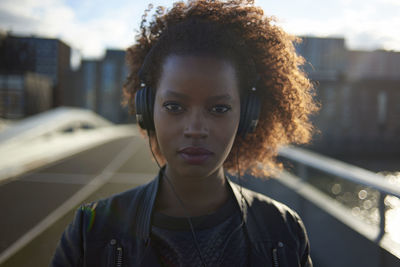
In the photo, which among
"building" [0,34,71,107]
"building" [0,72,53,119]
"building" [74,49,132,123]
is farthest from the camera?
"building" [74,49,132,123]

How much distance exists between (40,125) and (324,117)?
36.9 meters

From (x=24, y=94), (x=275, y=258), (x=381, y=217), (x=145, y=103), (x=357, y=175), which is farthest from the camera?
(x=24, y=94)

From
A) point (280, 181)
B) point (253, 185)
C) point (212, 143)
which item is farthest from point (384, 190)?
point (253, 185)

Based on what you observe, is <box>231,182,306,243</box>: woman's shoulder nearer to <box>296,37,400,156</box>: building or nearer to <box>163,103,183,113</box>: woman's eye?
<box>163,103,183,113</box>: woman's eye

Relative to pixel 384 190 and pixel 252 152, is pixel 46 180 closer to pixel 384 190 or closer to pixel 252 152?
pixel 252 152

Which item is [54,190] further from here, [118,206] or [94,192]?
[118,206]

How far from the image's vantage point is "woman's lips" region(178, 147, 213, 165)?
1.14m

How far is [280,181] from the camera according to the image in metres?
3.82

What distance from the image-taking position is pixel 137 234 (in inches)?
47.1

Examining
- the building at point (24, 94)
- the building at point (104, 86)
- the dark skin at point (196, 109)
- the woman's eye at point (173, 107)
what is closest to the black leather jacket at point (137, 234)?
the dark skin at point (196, 109)

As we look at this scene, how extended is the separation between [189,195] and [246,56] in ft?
2.14

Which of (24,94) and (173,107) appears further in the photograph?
(24,94)

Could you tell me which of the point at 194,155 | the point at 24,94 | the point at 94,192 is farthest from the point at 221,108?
the point at 24,94

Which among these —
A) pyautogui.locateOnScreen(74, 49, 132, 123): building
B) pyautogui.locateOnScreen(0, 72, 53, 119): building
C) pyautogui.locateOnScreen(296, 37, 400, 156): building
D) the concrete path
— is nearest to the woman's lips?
the concrete path
